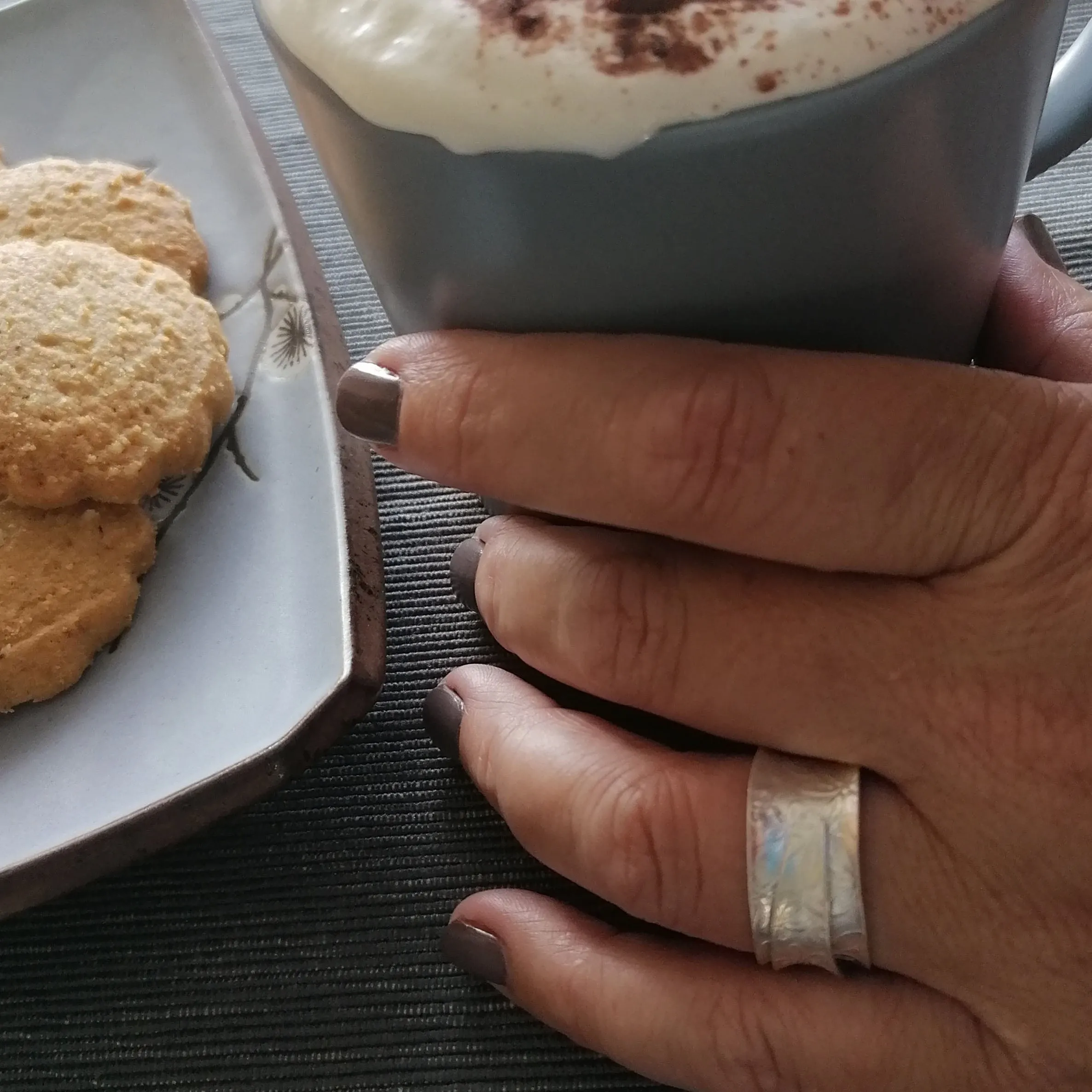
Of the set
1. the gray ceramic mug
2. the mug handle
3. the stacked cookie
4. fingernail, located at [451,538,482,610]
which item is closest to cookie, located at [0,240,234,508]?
the stacked cookie

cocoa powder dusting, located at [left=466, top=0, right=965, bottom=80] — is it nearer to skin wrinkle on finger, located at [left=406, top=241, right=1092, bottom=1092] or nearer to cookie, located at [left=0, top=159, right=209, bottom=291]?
skin wrinkle on finger, located at [left=406, top=241, right=1092, bottom=1092]

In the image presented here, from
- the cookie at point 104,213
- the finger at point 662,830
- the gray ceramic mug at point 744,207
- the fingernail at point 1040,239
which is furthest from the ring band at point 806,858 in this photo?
the cookie at point 104,213

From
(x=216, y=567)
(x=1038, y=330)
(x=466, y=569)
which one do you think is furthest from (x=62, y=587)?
(x=1038, y=330)

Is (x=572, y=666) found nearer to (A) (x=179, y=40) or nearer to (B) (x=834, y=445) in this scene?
(B) (x=834, y=445)

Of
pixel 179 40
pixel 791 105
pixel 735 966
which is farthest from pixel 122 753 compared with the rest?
pixel 179 40

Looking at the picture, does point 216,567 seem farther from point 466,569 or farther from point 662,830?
point 662,830
